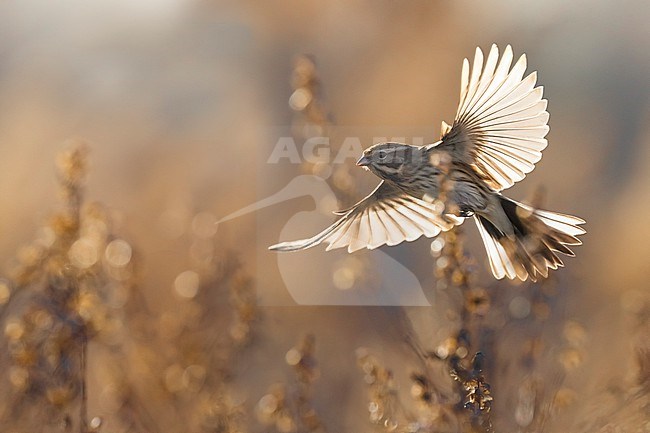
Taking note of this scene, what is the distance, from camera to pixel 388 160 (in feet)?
3.26

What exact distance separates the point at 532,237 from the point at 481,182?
3.7 inches

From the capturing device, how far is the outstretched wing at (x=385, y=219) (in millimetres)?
992

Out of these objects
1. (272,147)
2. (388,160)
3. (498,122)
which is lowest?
(272,147)

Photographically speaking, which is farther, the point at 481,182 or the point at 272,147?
the point at 272,147

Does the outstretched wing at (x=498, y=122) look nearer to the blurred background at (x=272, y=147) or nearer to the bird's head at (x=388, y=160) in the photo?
the bird's head at (x=388, y=160)

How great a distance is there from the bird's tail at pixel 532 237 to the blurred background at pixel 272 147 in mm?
118

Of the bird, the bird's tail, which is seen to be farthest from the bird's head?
the bird's tail

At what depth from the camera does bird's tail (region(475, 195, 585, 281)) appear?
0.96 m

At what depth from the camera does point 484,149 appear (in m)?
0.94

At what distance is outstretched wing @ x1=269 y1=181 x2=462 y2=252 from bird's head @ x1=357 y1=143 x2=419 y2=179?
2cm

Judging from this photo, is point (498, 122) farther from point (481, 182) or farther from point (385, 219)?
point (385, 219)

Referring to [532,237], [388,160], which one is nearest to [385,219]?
[388,160]

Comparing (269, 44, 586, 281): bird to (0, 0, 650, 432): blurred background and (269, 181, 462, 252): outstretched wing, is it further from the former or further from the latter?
(0, 0, 650, 432): blurred background

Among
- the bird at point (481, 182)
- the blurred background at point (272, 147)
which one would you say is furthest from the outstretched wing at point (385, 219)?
the blurred background at point (272, 147)
